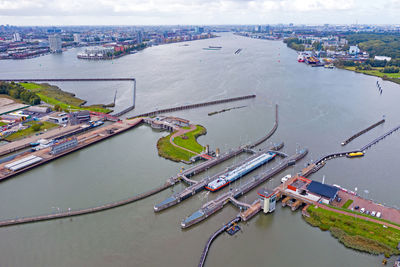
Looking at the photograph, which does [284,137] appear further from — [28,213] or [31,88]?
[31,88]

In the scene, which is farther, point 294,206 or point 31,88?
point 31,88

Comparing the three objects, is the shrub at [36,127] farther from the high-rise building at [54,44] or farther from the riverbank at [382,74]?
the high-rise building at [54,44]

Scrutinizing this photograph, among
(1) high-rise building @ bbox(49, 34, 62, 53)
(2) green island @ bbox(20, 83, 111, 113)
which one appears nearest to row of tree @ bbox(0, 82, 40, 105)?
(2) green island @ bbox(20, 83, 111, 113)

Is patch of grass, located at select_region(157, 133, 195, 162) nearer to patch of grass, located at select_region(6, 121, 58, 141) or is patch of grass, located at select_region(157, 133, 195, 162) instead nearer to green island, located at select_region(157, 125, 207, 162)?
green island, located at select_region(157, 125, 207, 162)

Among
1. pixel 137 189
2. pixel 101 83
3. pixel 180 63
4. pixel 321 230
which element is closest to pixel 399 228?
pixel 321 230

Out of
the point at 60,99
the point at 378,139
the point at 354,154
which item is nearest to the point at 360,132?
the point at 378,139

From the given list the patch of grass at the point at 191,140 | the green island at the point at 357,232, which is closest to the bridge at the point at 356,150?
the green island at the point at 357,232
